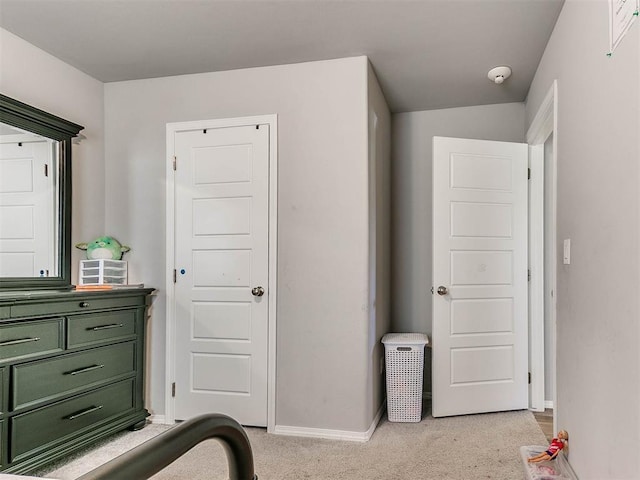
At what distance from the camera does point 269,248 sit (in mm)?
3475

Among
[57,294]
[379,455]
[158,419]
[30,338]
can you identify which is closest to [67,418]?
[30,338]

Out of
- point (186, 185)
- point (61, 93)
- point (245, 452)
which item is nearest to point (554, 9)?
point (186, 185)

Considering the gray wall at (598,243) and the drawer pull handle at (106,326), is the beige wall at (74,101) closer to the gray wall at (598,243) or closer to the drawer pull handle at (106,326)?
the drawer pull handle at (106,326)

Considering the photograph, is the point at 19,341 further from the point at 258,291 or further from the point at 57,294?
the point at 258,291

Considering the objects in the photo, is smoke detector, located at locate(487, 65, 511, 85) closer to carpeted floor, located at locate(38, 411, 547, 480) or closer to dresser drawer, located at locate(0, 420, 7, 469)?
carpeted floor, located at locate(38, 411, 547, 480)

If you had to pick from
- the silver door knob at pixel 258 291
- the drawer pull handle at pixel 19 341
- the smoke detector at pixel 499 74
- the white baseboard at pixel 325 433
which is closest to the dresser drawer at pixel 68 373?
the drawer pull handle at pixel 19 341

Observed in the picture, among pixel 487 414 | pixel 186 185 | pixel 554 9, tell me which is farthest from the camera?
pixel 487 414

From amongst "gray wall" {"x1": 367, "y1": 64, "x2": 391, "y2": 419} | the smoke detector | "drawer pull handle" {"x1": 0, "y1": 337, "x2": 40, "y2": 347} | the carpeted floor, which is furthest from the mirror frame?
the smoke detector

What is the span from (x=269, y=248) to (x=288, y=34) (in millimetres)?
1327

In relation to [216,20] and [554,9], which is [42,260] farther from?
[554,9]

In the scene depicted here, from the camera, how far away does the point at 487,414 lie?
3.88m

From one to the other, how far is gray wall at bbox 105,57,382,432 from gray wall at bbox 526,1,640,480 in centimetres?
116

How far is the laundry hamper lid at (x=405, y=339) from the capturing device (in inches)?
148

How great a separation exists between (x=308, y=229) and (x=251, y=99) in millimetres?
975
